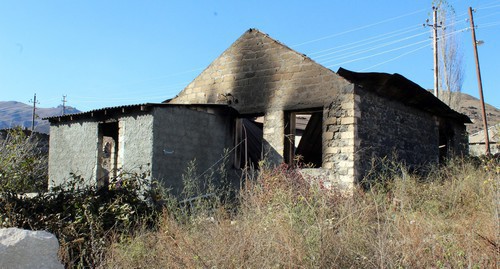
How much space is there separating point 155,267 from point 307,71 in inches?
263

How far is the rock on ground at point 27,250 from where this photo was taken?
13.9 ft

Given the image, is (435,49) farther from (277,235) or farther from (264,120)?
(277,235)

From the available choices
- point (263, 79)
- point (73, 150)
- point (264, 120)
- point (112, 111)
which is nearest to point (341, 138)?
point (264, 120)

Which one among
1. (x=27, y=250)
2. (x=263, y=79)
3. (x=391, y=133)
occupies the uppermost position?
(x=263, y=79)

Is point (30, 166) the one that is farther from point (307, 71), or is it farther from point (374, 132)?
point (374, 132)

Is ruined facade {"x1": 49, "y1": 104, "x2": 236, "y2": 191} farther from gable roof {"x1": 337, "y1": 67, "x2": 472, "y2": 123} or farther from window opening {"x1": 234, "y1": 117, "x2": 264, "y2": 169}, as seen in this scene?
gable roof {"x1": 337, "y1": 67, "x2": 472, "y2": 123}

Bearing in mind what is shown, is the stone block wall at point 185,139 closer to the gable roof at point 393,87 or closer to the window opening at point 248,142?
the window opening at point 248,142

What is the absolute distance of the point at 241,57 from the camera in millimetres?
11930

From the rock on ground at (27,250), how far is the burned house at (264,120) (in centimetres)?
462

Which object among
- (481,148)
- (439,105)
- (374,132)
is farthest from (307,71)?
(481,148)

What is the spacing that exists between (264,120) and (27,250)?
728 cm

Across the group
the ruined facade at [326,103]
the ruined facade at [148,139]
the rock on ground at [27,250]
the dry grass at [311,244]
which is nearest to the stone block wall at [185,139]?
the ruined facade at [148,139]

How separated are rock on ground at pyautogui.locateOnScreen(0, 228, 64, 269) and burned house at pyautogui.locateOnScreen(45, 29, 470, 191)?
4616 mm

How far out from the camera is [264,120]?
36.1ft
